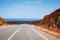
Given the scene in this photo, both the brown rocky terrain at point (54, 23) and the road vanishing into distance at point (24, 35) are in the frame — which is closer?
the road vanishing into distance at point (24, 35)

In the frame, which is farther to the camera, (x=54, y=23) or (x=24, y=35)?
(x=54, y=23)

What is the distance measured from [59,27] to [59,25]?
779 mm

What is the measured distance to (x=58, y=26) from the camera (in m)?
41.8

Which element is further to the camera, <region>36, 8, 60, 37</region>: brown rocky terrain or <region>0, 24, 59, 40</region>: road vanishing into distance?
<region>36, 8, 60, 37</region>: brown rocky terrain

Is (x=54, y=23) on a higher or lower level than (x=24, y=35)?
higher

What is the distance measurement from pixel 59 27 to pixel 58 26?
105cm

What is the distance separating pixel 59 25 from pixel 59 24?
60cm

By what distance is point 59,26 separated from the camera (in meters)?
41.2

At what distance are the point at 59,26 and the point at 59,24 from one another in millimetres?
919

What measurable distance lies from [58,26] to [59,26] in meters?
0.64

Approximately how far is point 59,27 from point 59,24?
4.51 ft

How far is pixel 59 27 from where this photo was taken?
40.8m
